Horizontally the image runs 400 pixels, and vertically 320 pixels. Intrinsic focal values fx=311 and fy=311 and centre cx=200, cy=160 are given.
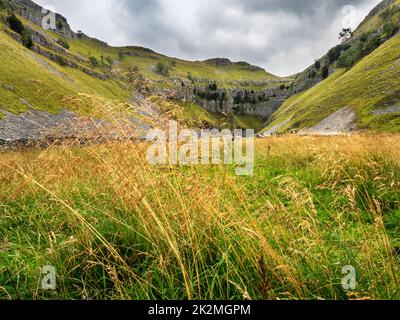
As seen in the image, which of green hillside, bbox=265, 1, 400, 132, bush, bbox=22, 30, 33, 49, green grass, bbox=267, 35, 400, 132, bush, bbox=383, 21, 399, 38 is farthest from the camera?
bush, bbox=383, 21, 399, 38

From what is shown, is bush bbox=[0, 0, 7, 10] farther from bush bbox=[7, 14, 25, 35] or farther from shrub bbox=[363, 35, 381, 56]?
shrub bbox=[363, 35, 381, 56]

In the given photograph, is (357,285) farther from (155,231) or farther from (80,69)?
(80,69)

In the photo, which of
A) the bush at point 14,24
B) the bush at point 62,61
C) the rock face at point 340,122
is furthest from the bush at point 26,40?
the rock face at point 340,122

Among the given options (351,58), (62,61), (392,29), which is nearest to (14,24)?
(62,61)

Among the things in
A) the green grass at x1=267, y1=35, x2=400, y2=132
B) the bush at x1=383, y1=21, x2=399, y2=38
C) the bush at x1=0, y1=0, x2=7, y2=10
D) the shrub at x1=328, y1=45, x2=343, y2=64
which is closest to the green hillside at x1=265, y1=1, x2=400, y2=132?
the green grass at x1=267, y1=35, x2=400, y2=132

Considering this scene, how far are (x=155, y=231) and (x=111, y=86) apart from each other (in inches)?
4740

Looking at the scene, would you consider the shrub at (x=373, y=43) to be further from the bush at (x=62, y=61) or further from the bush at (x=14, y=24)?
the bush at (x=14, y=24)

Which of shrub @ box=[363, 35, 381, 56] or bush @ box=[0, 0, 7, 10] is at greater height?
bush @ box=[0, 0, 7, 10]
